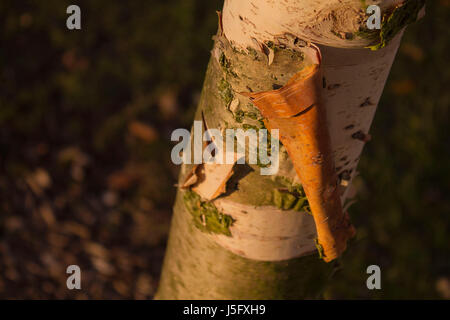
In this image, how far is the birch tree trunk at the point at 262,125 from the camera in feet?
1.85

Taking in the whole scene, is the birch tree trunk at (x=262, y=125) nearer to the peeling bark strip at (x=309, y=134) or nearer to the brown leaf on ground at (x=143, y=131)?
the peeling bark strip at (x=309, y=134)

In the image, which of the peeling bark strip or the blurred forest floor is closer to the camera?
the peeling bark strip

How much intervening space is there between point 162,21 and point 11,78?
1.00m

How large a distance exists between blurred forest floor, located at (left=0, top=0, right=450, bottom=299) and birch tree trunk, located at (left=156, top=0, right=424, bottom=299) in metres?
1.10

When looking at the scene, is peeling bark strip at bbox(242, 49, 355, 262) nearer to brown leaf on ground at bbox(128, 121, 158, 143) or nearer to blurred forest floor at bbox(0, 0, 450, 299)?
blurred forest floor at bbox(0, 0, 450, 299)

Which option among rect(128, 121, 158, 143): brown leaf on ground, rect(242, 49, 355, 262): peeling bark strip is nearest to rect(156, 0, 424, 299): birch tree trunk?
rect(242, 49, 355, 262): peeling bark strip

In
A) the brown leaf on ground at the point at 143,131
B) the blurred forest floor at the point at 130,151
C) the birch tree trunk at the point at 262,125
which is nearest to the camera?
the birch tree trunk at the point at 262,125

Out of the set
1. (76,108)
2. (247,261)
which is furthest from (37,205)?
(247,261)

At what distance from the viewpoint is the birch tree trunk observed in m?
0.56

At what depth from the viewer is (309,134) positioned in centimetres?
64

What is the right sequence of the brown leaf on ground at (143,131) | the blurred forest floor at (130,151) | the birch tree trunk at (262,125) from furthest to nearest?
the brown leaf on ground at (143,131), the blurred forest floor at (130,151), the birch tree trunk at (262,125)

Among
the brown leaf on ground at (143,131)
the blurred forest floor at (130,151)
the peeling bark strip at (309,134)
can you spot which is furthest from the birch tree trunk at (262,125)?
the brown leaf on ground at (143,131)

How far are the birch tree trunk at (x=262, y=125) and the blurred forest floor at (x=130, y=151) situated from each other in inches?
43.1

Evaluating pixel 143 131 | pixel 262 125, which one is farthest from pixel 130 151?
pixel 262 125
